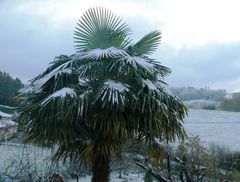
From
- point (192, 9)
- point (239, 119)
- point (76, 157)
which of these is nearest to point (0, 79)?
point (239, 119)

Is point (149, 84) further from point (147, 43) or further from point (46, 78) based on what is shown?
point (46, 78)

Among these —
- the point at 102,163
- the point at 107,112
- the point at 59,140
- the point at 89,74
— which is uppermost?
the point at 89,74

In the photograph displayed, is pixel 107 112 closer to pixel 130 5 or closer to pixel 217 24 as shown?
pixel 130 5

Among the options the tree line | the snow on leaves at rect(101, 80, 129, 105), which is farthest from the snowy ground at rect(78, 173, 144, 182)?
the snow on leaves at rect(101, 80, 129, 105)

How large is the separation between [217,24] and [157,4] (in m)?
2.37

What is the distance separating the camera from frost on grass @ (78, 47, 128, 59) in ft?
14.1

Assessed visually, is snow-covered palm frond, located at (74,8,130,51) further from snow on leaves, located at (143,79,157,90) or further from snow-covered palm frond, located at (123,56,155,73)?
snow on leaves, located at (143,79,157,90)

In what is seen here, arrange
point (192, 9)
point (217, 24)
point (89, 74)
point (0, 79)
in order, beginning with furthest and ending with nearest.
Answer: point (0, 79) → point (217, 24) → point (192, 9) → point (89, 74)

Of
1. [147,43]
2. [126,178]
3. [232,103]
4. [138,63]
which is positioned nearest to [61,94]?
[138,63]

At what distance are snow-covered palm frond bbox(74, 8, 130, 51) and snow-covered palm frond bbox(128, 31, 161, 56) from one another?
196 millimetres

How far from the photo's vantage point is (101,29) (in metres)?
4.79

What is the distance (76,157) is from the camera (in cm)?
456

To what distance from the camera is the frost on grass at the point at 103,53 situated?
14.1ft

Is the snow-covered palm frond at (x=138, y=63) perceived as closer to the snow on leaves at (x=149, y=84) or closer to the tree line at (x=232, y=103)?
the snow on leaves at (x=149, y=84)
